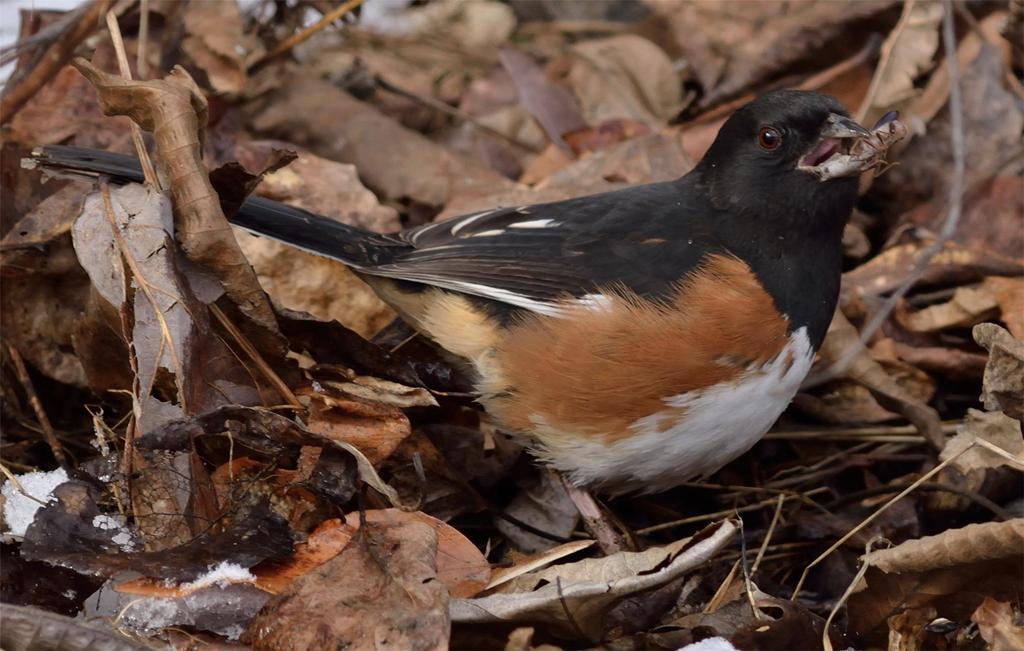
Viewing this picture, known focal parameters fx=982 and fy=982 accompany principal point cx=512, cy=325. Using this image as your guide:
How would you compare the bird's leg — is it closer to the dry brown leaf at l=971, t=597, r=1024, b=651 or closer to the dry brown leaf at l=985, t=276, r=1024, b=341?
the dry brown leaf at l=971, t=597, r=1024, b=651

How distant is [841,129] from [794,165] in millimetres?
138

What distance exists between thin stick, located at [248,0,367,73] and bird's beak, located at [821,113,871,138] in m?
1.67

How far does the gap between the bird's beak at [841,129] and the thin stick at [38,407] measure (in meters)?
1.91

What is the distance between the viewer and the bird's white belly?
2.19 meters

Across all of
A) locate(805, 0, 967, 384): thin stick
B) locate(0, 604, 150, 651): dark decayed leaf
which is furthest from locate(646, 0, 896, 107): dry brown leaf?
locate(0, 604, 150, 651): dark decayed leaf

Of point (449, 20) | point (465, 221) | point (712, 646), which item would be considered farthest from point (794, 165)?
point (449, 20)

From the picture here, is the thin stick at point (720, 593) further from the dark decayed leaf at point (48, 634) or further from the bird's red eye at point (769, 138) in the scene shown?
the dark decayed leaf at point (48, 634)

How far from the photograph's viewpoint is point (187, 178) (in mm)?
2098

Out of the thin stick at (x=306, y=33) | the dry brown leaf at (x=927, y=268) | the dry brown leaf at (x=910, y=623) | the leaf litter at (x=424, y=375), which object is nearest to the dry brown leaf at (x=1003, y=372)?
the leaf litter at (x=424, y=375)

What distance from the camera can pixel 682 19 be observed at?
A: 3957 millimetres

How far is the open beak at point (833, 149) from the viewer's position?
225 cm

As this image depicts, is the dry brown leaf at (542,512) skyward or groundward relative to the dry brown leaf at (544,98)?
groundward

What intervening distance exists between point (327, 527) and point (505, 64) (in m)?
2.27

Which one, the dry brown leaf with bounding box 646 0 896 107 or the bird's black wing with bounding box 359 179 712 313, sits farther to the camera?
the dry brown leaf with bounding box 646 0 896 107
